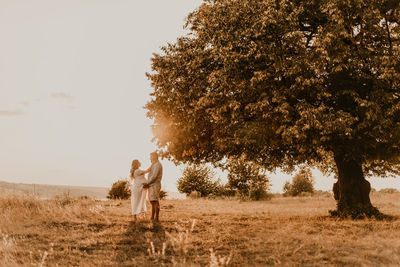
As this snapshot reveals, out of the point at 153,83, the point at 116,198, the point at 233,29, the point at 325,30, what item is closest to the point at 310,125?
the point at 325,30

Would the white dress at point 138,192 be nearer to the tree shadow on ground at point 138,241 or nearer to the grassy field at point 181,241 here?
the grassy field at point 181,241

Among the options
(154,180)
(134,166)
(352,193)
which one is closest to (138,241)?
(154,180)

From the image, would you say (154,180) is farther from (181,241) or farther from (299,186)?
(299,186)

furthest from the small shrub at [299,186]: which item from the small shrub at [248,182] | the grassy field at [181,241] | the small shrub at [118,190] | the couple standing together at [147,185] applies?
the couple standing together at [147,185]

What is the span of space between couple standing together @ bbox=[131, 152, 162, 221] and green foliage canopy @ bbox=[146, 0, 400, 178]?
3.58m

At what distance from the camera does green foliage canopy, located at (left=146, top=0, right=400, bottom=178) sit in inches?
589

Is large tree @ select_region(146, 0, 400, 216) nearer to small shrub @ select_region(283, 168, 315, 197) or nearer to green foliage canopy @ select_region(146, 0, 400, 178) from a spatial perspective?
green foliage canopy @ select_region(146, 0, 400, 178)

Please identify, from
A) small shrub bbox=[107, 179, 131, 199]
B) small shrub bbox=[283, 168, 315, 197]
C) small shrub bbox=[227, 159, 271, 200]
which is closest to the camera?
small shrub bbox=[107, 179, 131, 199]

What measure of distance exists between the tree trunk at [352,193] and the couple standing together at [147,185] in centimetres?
905

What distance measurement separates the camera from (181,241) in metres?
7.61

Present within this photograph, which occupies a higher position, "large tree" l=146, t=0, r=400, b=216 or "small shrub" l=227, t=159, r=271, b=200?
"large tree" l=146, t=0, r=400, b=216

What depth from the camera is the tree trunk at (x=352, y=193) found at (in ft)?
58.5

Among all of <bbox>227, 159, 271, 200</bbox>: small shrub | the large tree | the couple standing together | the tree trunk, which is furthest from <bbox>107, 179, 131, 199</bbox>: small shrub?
the tree trunk

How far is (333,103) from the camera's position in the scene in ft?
55.1
